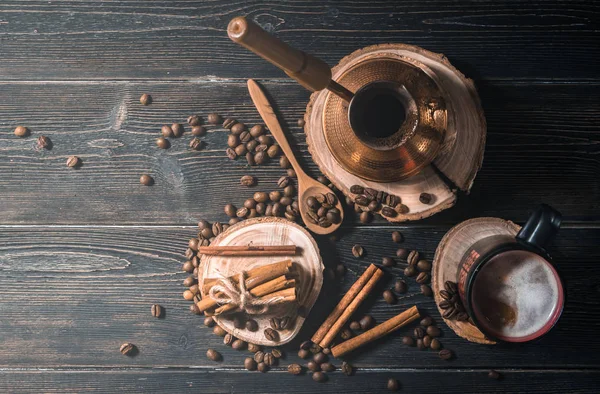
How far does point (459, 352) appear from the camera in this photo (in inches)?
60.3

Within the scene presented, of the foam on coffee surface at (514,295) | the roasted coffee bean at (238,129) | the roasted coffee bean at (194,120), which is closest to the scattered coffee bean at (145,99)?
the roasted coffee bean at (194,120)

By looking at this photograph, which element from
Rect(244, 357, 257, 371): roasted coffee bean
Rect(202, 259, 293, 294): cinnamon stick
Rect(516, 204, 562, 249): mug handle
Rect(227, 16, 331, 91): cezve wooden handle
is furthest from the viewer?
Rect(244, 357, 257, 371): roasted coffee bean

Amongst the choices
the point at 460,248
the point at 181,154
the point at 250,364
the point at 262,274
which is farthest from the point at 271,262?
the point at 460,248

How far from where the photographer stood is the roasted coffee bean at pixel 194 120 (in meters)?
1.53

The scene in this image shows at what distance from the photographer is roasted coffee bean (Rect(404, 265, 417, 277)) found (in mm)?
1515

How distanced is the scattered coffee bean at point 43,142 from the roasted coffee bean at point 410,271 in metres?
1.04

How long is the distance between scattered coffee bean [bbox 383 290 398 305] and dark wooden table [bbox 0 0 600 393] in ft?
0.08

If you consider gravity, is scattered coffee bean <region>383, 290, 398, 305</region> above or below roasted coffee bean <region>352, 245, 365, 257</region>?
below

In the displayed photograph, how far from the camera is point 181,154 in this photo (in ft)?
5.12

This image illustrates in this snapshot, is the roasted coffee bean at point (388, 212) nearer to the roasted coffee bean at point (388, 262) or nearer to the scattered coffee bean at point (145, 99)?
the roasted coffee bean at point (388, 262)

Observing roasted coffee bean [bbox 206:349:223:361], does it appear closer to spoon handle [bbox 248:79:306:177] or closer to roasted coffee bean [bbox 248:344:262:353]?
roasted coffee bean [bbox 248:344:262:353]

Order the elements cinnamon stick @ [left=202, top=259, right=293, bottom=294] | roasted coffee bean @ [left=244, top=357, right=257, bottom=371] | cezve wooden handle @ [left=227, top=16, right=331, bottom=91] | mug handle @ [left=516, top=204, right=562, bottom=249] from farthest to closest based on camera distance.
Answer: roasted coffee bean @ [left=244, top=357, right=257, bottom=371] < cinnamon stick @ [left=202, top=259, right=293, bottom=294] < mug handle @ [left=516, top=204, right=562, bottom=249] < cezve wooden handle @ [left=227, top=16, right=331, bottom=91]

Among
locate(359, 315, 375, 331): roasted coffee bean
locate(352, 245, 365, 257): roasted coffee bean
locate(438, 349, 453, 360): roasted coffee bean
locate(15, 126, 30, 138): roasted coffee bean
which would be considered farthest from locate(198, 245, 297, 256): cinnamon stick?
locate(15, 126, 30, 138): roasted coffee bean

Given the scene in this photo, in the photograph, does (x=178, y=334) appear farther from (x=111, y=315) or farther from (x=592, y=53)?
(x=592, y=53)
